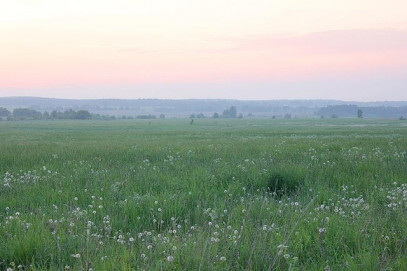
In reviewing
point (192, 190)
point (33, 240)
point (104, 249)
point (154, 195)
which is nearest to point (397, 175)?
point (192, 190)

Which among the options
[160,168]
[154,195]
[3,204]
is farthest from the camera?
[160,168]

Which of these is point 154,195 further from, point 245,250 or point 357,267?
point 357,267

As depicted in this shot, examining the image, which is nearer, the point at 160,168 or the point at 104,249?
the point at 104,249

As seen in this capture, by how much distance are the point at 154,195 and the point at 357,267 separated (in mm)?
4739

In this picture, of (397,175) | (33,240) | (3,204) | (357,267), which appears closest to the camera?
(357,267)

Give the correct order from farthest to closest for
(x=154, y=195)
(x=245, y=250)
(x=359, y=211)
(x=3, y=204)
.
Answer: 1. (x=154, y=195)
2. (x=3, y=204)
3. (x=359, y=211)
4. (x=245, y=250)

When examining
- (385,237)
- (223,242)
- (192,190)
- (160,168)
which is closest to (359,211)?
(385,237)

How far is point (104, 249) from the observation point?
4.87 metres

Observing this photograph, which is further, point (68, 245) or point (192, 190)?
point (192, 190)

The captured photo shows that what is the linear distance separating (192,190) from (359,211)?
3487 mm

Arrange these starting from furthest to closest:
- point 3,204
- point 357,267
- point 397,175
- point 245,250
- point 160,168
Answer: point 160,168 → point 397,175 → point 3,204 → point 245,250 → point 357,267

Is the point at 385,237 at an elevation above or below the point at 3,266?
above

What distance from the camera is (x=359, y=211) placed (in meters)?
6.37

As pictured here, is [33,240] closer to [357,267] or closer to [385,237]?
[357,267]
